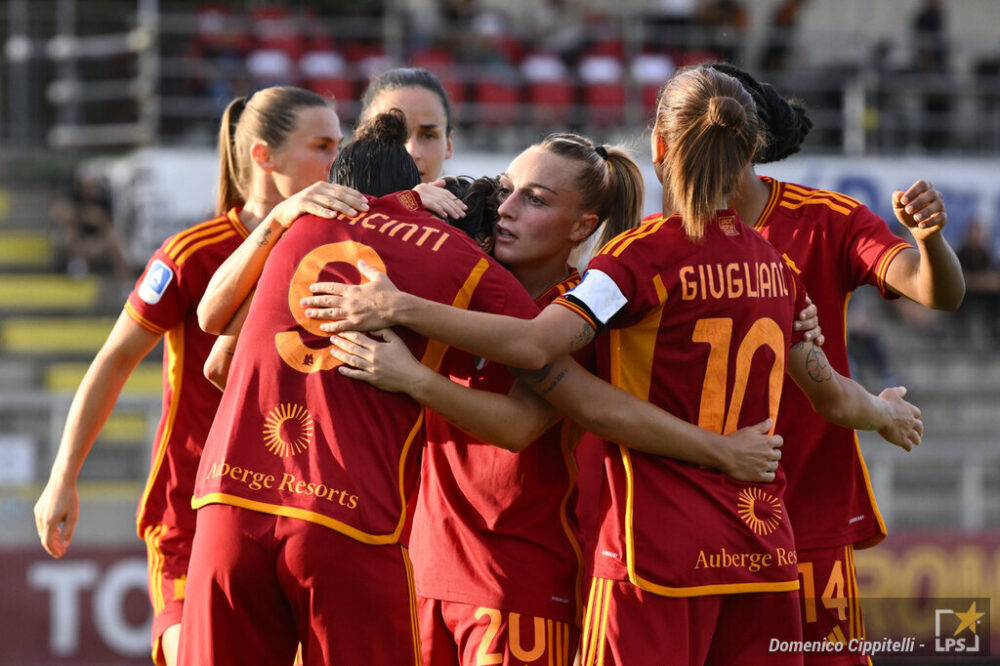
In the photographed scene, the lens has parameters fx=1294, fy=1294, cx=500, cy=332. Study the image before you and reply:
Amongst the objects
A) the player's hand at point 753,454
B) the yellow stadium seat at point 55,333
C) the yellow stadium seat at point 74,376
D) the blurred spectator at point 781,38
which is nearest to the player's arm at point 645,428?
the player's hand at point 753,454

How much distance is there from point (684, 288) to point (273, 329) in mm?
1072

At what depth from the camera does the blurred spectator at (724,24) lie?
14953 millimetres

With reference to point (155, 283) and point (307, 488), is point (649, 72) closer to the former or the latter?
point (155, 283)

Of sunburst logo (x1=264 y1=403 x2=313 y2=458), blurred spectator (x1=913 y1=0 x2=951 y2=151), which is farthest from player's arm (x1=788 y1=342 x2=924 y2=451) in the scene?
blurred spectator (x1=913 y1=0 x2=951 y2=151)

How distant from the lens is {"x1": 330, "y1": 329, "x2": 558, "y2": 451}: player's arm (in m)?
3.28

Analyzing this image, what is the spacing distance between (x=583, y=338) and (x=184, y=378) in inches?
62.4

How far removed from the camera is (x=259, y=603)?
126 inches

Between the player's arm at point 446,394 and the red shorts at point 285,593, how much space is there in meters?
0.41

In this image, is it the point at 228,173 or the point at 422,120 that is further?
the point at 422,120

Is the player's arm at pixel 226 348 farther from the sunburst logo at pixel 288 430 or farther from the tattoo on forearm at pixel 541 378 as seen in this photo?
the tattoo on forearm at pixel 541 378

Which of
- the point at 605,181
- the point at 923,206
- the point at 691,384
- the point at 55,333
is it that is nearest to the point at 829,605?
the point at 691,384

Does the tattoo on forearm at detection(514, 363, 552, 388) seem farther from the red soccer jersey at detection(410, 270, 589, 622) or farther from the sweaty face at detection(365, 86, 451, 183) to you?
the sweaty face at detection(365, 86, 451, 183)

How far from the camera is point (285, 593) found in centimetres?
322

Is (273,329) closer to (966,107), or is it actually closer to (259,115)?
(259,115)
